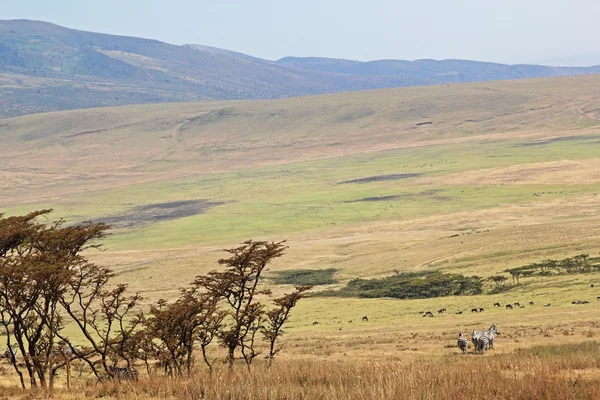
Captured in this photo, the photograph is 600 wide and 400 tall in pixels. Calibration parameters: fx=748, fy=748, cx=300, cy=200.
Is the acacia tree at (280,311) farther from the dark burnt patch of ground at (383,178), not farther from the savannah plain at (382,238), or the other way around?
the dark burnt patch of ground at (383,178)

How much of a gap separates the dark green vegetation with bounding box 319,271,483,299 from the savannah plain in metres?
1.89

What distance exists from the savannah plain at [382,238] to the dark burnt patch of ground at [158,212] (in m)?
0.53

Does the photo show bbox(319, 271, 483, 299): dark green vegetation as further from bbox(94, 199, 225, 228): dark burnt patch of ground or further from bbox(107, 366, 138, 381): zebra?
bbox(94, 199, 225, 228): dark burnt patch of ground

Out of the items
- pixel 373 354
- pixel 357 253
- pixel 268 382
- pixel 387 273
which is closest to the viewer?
pixel 268 382

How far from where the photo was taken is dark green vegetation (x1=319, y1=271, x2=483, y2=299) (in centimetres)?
5150

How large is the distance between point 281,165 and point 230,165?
587 inches

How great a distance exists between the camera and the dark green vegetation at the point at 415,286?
169 ft

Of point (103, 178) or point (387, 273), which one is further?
point (103, 178)

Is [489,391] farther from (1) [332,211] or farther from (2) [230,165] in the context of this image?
(2) [230,165]

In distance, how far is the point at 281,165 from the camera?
181125mm

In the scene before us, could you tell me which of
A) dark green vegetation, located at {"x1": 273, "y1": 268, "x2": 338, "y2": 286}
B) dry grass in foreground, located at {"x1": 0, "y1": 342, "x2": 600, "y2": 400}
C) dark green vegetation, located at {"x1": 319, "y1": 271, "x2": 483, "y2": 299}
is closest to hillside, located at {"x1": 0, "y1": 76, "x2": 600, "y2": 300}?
dark green vegetation, located at {"x1": 273, "y1": 268, "x2": 338, "y2": 286}

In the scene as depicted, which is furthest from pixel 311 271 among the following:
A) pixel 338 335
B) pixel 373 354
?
pixel 373 354

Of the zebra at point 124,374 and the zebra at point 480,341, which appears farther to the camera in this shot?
the zebra at point 480,341

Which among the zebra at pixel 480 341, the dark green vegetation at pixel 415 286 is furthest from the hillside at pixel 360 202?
the zebra at pixel 480 341
